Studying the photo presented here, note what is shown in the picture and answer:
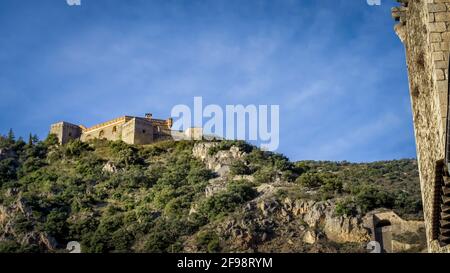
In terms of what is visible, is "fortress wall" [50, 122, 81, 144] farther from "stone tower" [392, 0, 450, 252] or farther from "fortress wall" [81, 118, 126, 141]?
"stone tower" [392, 0, 450, 252]

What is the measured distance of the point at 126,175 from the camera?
5234cm

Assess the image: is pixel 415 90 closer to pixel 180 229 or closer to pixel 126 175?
pixel 180 229

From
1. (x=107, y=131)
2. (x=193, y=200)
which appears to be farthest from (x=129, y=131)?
(x=193, y=200)

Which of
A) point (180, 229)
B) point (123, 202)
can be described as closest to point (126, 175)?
point (123, 202)

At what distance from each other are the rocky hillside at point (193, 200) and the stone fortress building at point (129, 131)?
1661 millimetres

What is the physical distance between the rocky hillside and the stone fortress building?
1.66 meters

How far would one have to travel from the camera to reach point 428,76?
10680 millimetres

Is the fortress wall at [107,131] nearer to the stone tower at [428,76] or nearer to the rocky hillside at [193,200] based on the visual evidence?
the rocky hillside at [193,200]

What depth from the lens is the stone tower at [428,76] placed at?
9898 mm

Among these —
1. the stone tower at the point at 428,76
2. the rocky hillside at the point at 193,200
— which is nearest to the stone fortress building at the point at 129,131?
the rocky hillside at the point at 193,200

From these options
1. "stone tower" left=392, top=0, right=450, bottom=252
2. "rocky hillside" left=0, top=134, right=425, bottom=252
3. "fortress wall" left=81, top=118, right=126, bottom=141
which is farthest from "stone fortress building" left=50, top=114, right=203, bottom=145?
"stone tower" left=392, top=0, right=450, bottom=252

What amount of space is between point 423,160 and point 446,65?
8.40 feet

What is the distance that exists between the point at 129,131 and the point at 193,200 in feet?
56.5
